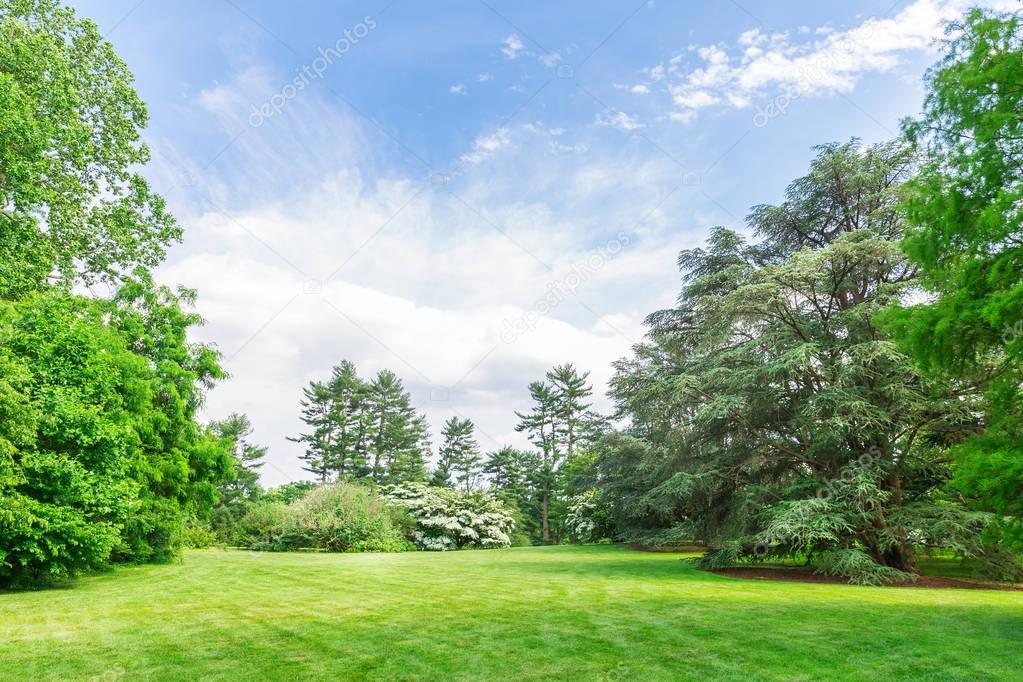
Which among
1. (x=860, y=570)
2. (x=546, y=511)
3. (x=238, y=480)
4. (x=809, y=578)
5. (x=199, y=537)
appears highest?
(x=238, y=480)

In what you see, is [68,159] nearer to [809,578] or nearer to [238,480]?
[809,578]

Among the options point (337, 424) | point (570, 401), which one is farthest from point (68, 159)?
point (570, 401)

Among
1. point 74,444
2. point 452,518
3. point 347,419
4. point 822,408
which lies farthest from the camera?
point 347,419


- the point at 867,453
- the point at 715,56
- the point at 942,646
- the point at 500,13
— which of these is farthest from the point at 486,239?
the point at 942,646

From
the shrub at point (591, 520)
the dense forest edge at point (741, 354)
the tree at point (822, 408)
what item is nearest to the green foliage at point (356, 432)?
the shrub at point (591, 520)

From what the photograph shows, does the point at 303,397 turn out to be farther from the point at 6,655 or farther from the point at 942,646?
the point at 942,646

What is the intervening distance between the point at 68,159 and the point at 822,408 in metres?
18.2

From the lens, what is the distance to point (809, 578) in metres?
11.3

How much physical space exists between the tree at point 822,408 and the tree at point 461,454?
973 inches

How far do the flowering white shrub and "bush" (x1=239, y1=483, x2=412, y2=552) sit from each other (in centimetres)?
95

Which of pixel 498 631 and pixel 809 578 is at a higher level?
pixel 498 631

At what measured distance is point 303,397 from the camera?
3900 centimetres

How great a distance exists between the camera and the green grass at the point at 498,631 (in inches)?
159

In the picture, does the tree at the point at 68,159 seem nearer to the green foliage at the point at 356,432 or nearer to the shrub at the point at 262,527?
the shrub at the point at 262,527
